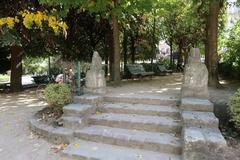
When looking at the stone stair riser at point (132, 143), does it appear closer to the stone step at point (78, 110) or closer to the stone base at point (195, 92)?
the stone step at point (78, 110)

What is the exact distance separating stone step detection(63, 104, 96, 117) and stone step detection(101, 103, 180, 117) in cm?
35

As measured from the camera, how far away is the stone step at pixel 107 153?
180 inches

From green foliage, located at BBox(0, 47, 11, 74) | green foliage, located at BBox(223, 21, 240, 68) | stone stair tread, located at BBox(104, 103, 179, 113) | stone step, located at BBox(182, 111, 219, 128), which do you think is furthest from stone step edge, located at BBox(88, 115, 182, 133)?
green foliage, located at BBox(0, 47, 11, 74)

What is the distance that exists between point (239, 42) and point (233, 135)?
734 centimetres

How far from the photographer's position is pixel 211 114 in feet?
17.0

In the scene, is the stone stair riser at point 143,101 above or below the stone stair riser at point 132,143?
above

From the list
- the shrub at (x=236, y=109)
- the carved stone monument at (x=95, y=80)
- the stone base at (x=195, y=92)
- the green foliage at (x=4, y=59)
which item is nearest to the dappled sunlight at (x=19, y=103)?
the carved stone monument at (x=95, y=80)

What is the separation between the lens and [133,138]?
500 cm

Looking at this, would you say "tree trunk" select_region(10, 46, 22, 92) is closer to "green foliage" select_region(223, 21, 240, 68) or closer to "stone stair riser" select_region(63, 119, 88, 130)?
"stone stair riser" select_region(63, 119, 88, 130)

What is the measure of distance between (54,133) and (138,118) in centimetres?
180

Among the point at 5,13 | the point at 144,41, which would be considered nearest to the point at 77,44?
the point at 5,13

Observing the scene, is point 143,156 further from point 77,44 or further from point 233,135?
point 77,44

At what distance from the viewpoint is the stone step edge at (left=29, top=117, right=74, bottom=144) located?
544cm

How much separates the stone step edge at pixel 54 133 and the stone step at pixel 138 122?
0.62 meters
